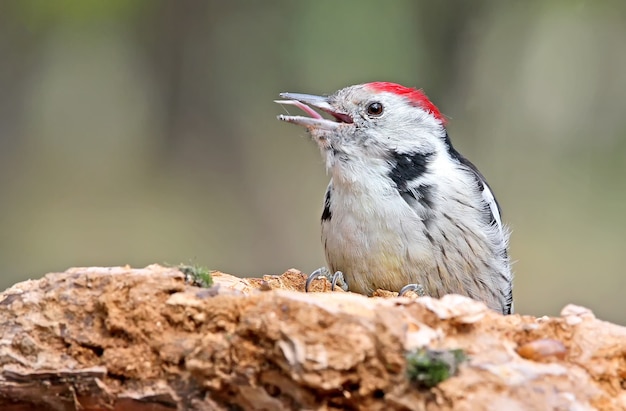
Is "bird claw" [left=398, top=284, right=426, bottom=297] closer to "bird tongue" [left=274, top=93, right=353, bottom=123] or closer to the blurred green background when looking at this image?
"bird tongue" [left=274, top=93, right=353, bottom=123]

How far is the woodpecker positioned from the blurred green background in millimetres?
4846

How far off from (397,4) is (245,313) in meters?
7.89

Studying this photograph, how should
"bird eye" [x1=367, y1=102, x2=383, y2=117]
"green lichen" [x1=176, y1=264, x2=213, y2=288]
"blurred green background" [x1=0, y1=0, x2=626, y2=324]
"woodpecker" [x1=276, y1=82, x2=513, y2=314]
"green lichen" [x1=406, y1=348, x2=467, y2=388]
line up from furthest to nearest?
1. "blurred green background" [x1=0, y1=0, x2=626, y2=324]
2. "bird eye" [x1=367, y1=102, x2=383, y2=117]
3. "woodpecker" [x1=276, y1=82, x2=513, y2=314]
4. "green lichen" [x1=176, y1=264, x2=213, y2=288]
5. "green lichen" [x1=406, y1=348, x2=467, y2=388]

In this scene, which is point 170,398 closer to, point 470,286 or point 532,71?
point 470,286

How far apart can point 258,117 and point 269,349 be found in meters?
8.03

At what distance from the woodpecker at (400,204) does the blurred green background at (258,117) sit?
15.9 feet

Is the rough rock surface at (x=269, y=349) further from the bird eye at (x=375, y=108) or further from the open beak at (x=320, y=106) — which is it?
the bird eye at (x=375, y=108)

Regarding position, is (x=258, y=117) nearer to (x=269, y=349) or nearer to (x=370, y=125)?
(x=370, y=125)

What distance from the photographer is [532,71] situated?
1000cm

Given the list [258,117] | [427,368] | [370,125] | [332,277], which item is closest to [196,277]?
[427,368]

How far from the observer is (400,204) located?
398cm

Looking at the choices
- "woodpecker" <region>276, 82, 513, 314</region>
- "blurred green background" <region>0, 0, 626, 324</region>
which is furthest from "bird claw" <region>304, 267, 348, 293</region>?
"blurred green background" <region>0, 0, 626, 324</region>

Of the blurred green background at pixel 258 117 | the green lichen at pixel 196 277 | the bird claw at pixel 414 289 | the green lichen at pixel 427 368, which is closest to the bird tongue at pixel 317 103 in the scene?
the bird claw at pixel 414 289

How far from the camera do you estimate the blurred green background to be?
31.2 ft
